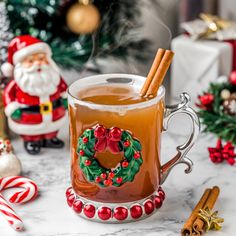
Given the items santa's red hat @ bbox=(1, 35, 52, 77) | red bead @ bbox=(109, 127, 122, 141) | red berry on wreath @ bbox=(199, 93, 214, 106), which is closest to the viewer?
red bead @ bbox=(109, 127, 122, 141)

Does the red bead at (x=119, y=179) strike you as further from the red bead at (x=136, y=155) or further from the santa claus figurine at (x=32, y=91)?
the santa claus figurine at (x=32, y=91)

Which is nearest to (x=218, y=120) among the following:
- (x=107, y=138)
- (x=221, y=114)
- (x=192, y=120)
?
(x=221, y=114)

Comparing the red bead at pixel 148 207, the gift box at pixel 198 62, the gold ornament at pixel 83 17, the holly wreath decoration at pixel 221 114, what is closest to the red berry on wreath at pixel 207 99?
the holly wreath decoration at pixel 221 114

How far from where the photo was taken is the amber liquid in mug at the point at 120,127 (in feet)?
2.71

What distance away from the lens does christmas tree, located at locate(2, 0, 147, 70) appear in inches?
47.8

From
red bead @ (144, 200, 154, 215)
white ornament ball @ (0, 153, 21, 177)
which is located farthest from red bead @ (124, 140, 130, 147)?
white ornament ball @ (0, 153, 21, 177)

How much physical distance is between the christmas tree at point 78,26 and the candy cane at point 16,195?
1.06 ft

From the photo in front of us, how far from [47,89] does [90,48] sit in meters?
0.23

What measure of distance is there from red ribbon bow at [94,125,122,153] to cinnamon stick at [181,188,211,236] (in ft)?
0.43

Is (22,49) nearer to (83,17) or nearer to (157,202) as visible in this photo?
(83,17)

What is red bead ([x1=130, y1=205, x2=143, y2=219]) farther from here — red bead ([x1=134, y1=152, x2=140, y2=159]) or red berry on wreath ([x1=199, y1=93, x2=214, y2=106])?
red berry on wreath ([x1=199, y1=93, x2=214, y2=106])

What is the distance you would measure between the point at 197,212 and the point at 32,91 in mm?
346

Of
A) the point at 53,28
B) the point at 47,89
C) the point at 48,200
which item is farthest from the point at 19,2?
the point at 48,200

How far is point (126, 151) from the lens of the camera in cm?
83
